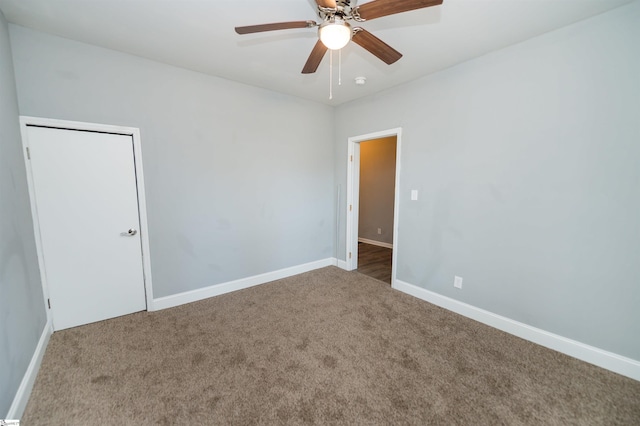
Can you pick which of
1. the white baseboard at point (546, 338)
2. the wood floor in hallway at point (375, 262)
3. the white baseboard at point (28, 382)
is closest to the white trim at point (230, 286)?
the wood floor in hallway at point (375, 262)

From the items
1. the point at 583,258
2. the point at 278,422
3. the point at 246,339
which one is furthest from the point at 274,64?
the point at 583,258

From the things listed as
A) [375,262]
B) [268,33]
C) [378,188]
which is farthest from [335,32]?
[378,188]

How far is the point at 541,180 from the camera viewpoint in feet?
7.34

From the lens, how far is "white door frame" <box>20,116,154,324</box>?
7.21 ft

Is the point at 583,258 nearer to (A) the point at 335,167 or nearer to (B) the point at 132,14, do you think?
(A) the point at 335,167

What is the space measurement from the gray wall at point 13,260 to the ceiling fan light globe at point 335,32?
2285mm

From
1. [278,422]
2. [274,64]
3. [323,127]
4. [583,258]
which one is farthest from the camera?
[323,127]

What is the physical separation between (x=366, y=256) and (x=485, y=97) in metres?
3.36

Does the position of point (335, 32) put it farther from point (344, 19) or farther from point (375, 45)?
point (375, 45)

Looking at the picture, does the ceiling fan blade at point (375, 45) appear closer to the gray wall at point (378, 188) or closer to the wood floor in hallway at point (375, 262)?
the wood floor in hallway at point (375, 262)

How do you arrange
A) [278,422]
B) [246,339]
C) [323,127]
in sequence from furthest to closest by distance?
[323,127], [246,339], [278,422]

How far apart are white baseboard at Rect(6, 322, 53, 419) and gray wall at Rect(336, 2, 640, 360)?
356cm

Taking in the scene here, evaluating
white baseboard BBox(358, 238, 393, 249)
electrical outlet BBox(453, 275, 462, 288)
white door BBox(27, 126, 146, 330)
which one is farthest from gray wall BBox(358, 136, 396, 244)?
white door BBox(27, 126, 146, 330)

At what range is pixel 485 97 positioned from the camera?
8.29 ft
